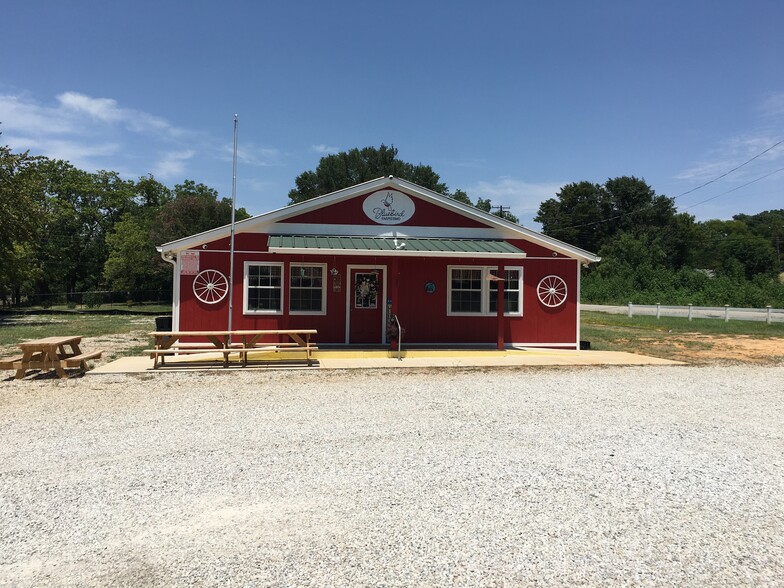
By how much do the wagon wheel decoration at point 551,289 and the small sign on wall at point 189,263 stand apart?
8.51 metres

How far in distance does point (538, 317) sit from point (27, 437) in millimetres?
11548

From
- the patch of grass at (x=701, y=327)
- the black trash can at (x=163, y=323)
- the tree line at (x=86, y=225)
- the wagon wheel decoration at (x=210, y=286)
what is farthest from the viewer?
the tree line at (x=86, y=225)

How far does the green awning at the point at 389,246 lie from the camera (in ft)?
40.1

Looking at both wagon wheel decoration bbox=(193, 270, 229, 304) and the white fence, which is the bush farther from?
the white fence

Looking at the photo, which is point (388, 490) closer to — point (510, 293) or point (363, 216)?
point (363, 216)

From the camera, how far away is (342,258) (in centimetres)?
1365

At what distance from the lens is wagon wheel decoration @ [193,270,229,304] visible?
1296 centimetres

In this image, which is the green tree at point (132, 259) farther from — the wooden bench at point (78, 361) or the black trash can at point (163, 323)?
the wooden bench at point (78, 361)

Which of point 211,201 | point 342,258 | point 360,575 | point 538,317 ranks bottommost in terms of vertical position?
point 360,575

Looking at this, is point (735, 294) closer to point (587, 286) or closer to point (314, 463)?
point (587, 286)

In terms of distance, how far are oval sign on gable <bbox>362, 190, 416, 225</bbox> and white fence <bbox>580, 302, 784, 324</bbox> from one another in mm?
18037

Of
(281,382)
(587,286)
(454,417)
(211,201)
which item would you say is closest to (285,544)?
(454,417)


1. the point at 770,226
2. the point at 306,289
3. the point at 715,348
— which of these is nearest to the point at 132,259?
the point at 306,289

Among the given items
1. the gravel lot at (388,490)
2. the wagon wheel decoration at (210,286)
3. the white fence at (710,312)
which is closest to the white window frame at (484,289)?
the wagon wheel decoration at (210,286)
